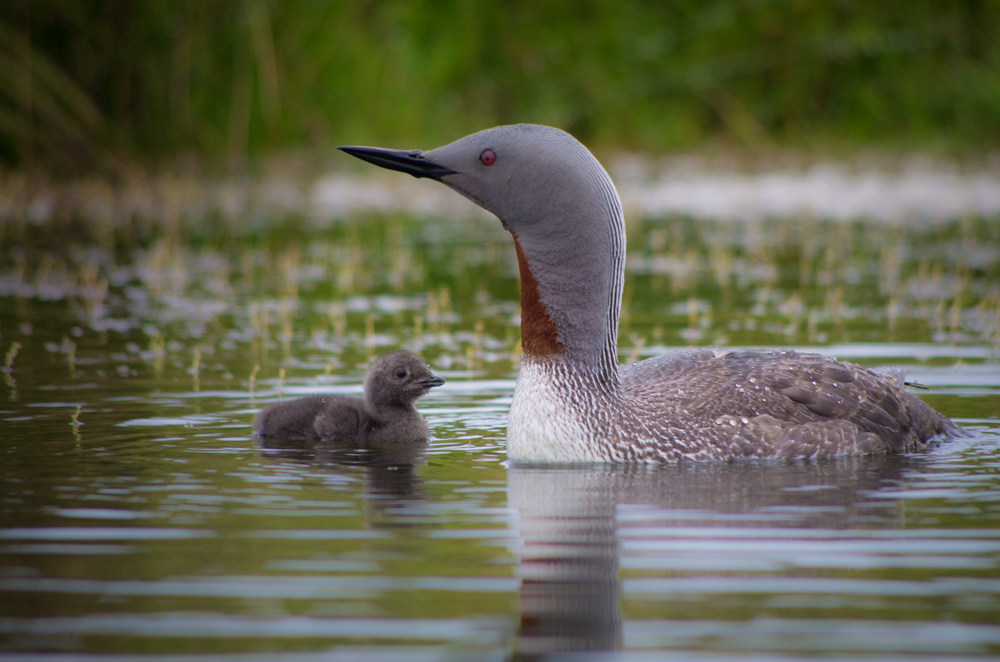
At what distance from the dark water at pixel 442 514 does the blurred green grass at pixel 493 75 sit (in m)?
6.68

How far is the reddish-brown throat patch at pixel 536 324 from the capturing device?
617cm

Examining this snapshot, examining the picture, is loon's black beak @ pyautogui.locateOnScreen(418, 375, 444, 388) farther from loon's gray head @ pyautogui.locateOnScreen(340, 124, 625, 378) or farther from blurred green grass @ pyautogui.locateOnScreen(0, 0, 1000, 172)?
blurred green grass @ pyautogui.locateOnScreen(0, 0, 1000, 172)

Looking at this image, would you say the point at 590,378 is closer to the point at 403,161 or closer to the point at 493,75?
the point at 403,161

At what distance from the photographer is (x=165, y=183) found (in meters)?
18.8

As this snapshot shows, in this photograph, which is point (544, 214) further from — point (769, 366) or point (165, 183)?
point (165, 183)

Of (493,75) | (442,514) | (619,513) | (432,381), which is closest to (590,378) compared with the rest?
(432,381)

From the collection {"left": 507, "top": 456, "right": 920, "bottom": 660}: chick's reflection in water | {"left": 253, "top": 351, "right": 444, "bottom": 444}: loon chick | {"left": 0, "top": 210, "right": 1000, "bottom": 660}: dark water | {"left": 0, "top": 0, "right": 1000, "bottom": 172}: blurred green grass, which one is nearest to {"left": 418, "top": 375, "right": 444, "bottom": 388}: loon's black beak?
{"left": 253, "top": 351, "right": 444, "bottom": 444}: loon chick

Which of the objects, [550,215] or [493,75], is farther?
[493,75]

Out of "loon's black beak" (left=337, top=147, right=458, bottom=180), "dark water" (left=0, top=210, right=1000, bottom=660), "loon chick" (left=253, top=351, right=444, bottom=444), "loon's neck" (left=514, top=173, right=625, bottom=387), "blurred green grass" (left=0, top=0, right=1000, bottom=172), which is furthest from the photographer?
"blurred green grass" (left=0, top=0, right=1000, bottom=172)

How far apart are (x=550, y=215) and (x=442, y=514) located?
5.45 feet

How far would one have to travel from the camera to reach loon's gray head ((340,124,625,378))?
6039mm

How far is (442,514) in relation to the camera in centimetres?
495

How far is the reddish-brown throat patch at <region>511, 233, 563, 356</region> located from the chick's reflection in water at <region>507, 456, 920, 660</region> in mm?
563

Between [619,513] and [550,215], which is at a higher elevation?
[550,215]
